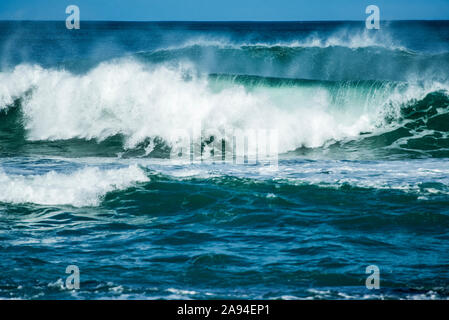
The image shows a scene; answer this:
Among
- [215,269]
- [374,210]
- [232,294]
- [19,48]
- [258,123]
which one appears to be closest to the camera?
[232,294]

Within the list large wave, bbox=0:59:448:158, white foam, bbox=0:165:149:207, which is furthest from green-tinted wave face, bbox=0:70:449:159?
white foam, bbox=0:165:149:207

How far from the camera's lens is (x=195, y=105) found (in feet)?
49.9

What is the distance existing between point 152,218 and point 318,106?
9050 mm

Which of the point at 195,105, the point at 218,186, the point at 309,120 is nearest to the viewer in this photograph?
the point at 218,186

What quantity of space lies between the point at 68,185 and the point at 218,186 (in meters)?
2.30

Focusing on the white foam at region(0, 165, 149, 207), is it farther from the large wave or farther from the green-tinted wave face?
the large wave

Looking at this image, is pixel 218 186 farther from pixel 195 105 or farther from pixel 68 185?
pixel 195 105

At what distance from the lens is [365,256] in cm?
637

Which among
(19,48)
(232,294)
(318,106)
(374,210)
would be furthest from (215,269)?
(19,48)

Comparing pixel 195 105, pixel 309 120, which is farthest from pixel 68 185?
pixel 309 120

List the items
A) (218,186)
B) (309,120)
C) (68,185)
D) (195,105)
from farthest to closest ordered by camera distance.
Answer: (195,105) → (309,120) → (218,186) → (68,185)

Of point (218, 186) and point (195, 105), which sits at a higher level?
point (195, 105)

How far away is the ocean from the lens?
591 cm
